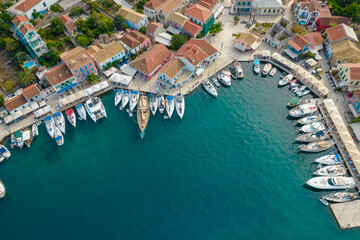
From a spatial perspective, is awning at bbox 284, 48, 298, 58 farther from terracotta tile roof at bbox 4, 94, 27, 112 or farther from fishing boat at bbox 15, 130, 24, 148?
fishing boat at bbox 15, 130, 24, 148

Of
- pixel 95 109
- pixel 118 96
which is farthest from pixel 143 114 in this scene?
pixel 95 109

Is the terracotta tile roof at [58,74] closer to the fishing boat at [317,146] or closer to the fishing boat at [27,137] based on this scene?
the fishing boat at [27,137]

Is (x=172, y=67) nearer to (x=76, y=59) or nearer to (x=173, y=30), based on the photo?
(x=173, y=30)

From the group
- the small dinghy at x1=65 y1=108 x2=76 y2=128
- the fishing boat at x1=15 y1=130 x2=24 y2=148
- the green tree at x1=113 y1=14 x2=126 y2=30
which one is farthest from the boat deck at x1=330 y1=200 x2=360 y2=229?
the green tree at x1=113 y1=14 x2=126 y2=30

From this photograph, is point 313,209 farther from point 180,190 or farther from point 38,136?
point 38,136

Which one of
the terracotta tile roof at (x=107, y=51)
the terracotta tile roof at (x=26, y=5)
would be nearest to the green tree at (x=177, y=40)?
the terracotta tile roof at (x=107, y=51)

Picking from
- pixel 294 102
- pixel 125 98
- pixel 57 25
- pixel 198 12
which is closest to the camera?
pixel 294 102
